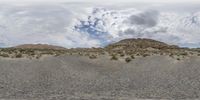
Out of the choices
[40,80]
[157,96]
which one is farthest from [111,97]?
[40,80]

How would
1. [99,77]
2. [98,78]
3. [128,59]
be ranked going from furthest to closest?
[128,59] → [99,77] → [98,78]

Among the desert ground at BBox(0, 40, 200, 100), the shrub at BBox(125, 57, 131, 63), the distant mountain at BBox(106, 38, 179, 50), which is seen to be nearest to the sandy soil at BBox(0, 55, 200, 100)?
the desert ground at BBox(0, 40, 200, 100)

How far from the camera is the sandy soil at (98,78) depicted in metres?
38.2

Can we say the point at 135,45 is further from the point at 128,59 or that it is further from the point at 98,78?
the point at 98,78

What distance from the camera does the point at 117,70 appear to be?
52.7 m

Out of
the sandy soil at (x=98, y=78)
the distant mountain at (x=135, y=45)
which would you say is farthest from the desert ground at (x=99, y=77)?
the distant mountain at (x=135, y=45)

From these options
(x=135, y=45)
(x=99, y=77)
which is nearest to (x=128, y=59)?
(x=99, y=77)

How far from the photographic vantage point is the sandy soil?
38.2 meters

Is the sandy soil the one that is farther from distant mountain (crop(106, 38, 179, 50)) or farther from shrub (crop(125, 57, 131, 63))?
distant mountain (crop(106, 38, 179, 50))

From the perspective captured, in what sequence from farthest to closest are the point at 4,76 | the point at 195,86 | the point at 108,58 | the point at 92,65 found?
the point at 108,58 → the point at 92,65 → the point at 4,76 → the point at 195,86

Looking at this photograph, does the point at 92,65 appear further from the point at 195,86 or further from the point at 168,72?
the point at 195,86

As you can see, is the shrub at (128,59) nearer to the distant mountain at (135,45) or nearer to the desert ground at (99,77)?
the desert ground at (99,77)

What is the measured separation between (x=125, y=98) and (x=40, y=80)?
42.1 ft

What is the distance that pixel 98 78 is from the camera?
47.6 meters
